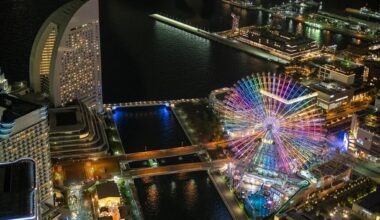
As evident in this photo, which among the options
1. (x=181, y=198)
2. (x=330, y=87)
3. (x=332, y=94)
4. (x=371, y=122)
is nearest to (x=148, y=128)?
(x=181, y=198)

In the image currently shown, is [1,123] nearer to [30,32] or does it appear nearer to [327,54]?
[30,32]

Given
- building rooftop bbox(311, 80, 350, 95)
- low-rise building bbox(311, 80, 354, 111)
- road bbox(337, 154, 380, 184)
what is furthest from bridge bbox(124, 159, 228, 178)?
building rooftop bbox(311, 80, 350, 95)

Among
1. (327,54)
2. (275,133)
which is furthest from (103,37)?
(275,133)

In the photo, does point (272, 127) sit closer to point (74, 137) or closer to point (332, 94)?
point (332, 94)

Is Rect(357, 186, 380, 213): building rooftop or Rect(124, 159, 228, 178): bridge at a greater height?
Rect(357, 186, 380, 213): building rooftop

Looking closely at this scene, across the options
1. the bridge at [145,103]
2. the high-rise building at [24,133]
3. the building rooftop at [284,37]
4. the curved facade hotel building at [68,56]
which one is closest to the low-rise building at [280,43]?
the building rooftop at [284,37]

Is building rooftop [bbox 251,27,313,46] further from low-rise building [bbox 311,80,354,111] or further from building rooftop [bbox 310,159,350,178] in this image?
building rooftop [bbox 310,159,350,178]
